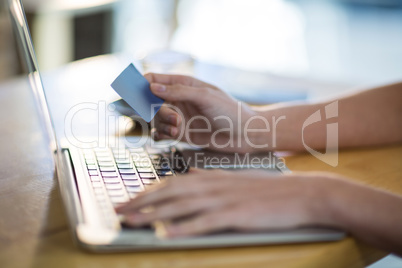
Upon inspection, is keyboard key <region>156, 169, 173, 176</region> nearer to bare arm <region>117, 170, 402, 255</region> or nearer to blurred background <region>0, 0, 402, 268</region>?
bare arm <region>117, 170, 402, 255</region>

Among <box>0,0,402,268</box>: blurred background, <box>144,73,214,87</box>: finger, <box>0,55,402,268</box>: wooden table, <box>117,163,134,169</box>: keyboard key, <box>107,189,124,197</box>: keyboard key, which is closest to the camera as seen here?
<box>0,55,402,268</box>: wooden table

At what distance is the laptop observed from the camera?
51 cm

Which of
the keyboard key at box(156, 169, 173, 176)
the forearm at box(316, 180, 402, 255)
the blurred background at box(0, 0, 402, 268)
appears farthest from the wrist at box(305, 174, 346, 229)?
the blurred background at box(0, 0, 402, 268)

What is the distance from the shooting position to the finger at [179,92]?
0.78m

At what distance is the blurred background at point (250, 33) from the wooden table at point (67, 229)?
182 centimetres

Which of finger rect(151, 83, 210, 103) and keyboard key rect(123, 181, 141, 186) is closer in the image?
keyboard key rect(123, 181, 141, 186)

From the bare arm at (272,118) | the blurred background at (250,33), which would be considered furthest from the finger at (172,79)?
the blurred background at (250,33)

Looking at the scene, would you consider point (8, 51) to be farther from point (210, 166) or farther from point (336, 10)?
point (336, 10)

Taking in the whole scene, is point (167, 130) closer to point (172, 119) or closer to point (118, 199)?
point (172, 119)

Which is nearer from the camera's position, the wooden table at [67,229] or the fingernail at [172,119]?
the wooden table at [67,229]

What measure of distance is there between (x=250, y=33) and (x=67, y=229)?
157 inches

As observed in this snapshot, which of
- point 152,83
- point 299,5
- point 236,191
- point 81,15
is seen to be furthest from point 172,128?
point 299,5

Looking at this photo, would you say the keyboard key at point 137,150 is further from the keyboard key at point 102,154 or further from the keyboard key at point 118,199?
the keyboard key at point 118,199

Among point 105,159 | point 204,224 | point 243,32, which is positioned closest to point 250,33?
point 243,32
